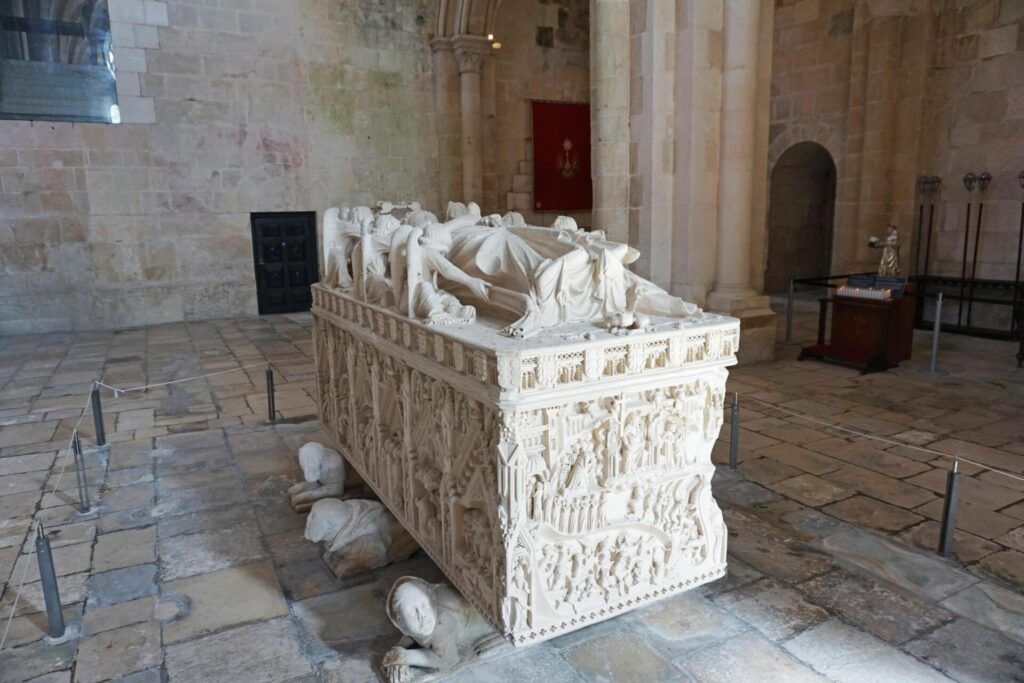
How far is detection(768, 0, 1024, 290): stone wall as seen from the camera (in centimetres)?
928

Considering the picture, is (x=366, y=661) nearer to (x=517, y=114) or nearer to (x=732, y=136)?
(x=732, y=136)

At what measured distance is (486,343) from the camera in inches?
102

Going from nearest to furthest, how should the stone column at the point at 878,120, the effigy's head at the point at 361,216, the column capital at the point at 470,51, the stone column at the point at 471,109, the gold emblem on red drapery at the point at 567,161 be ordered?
the effigy's head at the point at 361,216
the stone column at the point at 878,120
the column capital at the point at 470,51
the stone column at the point at 471,109
the gold emblem on red drapery at the point at 567,161

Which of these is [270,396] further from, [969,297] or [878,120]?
[878,120]

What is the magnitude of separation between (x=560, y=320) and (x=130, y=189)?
10.2 metres

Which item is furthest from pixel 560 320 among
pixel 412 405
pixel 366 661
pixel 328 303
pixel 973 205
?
pixel 973 205

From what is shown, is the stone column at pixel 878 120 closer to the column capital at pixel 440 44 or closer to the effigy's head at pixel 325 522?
the column capital at pixel 440 44

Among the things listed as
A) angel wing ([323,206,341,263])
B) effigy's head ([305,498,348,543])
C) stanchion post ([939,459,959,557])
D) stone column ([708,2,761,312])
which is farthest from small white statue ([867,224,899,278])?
effigy's head ([305,498,348,543])

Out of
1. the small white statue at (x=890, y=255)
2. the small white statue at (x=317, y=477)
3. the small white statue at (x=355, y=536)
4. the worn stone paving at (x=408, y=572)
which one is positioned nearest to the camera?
the worn stone paving at (x=408, y=572)

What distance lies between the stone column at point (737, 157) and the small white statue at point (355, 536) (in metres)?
5.26

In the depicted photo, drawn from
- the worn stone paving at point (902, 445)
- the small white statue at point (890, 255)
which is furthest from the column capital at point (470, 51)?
the worn stone paving at point (902, 445)

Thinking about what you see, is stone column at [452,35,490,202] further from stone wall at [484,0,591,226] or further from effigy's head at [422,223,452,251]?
effigy's head at [422,223,452,251]

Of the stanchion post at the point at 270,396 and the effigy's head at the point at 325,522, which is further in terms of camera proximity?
the stanchion post at the point at 270,396

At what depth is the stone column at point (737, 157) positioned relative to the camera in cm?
739
